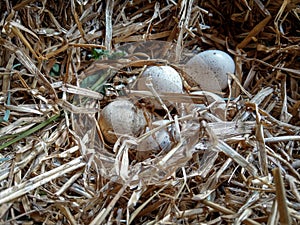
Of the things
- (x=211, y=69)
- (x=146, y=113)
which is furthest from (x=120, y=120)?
(x=211, y=69)

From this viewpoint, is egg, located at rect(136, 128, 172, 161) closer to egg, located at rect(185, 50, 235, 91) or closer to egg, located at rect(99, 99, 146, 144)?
egg, located at rect(99, 99, 146, 144)

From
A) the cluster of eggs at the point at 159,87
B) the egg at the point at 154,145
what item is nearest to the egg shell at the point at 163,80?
the cluster of eggs at the point at 159,87

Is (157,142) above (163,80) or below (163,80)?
below

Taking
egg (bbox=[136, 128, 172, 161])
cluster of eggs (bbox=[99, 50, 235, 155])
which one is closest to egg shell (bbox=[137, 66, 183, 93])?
cluster of eggs (bbox=[99, 50, 235, 155])

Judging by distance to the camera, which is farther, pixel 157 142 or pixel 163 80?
pixel 163 80

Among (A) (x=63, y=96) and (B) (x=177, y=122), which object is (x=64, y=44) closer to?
(A) (x=63, y=96)

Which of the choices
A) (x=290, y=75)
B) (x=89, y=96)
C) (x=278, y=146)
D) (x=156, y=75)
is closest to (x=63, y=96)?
(x=89, y=96)

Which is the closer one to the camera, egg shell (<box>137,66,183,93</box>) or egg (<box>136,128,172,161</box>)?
egg (<box>136,128,172,161</box>)

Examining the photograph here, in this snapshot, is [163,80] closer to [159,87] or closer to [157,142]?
[159,87]
